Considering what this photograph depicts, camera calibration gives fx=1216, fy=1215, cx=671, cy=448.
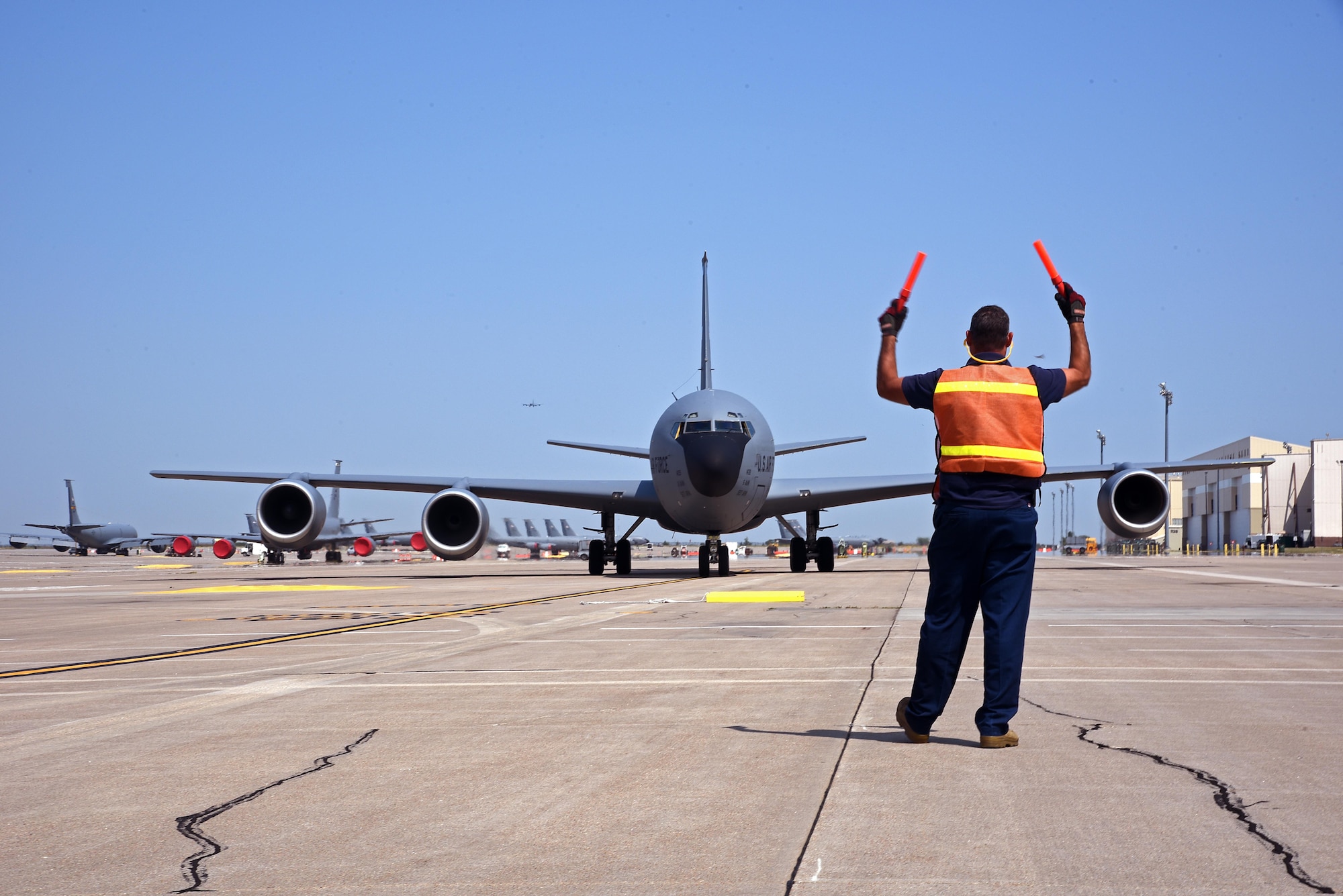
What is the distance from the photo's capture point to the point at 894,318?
5988 millimetres

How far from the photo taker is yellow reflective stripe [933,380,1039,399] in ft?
18.9

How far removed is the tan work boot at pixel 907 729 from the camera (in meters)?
5.54

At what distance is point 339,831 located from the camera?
13.0 feet

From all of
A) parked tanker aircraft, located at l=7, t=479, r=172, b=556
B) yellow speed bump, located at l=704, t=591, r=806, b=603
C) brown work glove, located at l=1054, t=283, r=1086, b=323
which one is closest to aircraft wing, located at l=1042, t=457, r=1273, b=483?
yellow speed bump, located at l=704, t=591, r=806, b=603

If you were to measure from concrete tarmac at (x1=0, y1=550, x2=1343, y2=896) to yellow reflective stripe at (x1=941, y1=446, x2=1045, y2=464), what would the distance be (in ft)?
4.30

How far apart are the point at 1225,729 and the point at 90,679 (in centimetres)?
724

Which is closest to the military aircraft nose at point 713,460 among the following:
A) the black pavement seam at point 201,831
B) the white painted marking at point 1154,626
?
the white painted marking at point 1154,626

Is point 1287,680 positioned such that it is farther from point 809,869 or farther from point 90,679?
point 90,679

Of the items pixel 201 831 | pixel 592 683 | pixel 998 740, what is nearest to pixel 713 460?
pixel 592 683

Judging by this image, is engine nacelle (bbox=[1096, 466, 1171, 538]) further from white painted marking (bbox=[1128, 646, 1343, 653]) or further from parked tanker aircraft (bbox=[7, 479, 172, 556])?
parked tanker aircraft (bbox=[7, 479, 172, 556])

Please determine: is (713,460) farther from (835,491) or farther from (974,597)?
(974,597)

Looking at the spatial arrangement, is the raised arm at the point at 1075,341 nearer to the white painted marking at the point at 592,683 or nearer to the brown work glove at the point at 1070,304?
the brown work glove at the point at 1070,304

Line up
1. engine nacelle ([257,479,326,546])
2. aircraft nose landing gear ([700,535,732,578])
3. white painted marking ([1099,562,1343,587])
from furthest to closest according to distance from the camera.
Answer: engine nacelle ([257,479,326,546]) < aircraft nose landing gear ([700,535,732,578]) < white painted marking ([1099,562,1343,587])

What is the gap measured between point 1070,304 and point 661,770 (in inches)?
121
